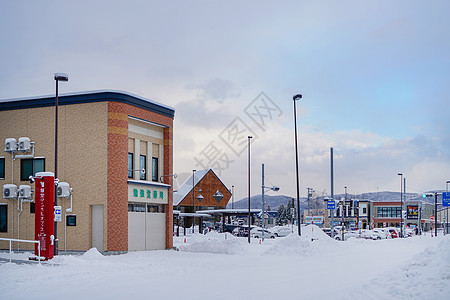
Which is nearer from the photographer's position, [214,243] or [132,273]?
[132,273]

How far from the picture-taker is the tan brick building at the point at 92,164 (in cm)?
2891

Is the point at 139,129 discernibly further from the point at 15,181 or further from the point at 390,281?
the point at 390,281

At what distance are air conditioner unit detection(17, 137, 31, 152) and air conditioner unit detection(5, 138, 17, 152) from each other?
0.40m

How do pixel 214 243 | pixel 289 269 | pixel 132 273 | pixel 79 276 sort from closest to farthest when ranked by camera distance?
pixel 79 276 < pixel 132 273 < pixel 289 269 < pixel 214 243

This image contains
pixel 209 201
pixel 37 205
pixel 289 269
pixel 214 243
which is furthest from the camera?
pixel 209 201

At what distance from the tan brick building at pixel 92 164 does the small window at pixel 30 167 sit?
0.06m

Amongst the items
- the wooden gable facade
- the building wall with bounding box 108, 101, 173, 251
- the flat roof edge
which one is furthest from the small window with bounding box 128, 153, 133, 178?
the wooden gable facade

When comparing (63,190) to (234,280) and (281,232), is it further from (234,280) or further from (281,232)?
(281,232)

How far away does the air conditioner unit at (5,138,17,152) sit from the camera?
30.8 metres

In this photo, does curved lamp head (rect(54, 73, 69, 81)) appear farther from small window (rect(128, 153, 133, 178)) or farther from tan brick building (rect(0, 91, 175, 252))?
small window (rect(128, 153, 133, 178))

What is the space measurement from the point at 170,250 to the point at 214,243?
3.12 m

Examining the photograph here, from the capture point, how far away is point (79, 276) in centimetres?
1738

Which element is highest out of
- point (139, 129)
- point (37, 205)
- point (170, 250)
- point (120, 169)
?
point (139, 129)

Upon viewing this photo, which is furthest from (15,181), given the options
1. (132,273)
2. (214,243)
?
(132,273)
